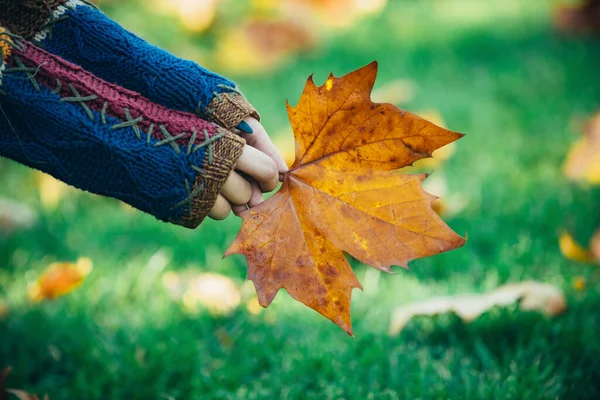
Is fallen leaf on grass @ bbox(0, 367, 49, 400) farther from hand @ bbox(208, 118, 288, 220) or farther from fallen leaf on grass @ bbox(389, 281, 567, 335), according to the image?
fallen leaf on grass @ bbox(389, 281, 567, 335)

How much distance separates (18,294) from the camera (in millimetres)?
1693

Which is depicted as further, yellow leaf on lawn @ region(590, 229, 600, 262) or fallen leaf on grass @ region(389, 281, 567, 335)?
yellow leaf on lawn @ region(590, 229, 600, 262)

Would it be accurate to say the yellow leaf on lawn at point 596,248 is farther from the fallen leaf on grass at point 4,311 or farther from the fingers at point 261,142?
the fallen leaf on grass at point 4,311

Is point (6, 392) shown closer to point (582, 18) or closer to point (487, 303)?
point (487, 303)

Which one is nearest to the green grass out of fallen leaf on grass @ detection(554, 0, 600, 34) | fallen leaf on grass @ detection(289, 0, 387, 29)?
fallen leaf on grass @ detection(554, 0, 600, 34)

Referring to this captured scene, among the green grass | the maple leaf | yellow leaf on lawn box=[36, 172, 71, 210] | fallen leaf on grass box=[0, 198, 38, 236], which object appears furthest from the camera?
yellow leaf on lawn box=[36, 172, 71, 210]

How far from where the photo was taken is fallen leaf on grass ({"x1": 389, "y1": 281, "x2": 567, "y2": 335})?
143 centimetres

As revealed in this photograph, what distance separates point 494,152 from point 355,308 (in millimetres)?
1225

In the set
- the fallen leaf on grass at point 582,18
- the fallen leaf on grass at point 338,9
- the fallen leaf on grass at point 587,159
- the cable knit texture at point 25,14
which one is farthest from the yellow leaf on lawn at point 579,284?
the fallen leaf on grass at point 338,9

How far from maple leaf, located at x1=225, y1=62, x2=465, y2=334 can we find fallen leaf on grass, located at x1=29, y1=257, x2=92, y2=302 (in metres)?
0.79

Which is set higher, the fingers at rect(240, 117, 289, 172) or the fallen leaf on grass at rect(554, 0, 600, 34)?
the fallen leaf on grass at rect(554, 0, 600, 34)

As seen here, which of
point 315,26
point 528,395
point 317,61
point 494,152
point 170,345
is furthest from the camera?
point 315,26

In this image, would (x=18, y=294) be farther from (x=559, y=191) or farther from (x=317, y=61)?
(x=317, y=61)

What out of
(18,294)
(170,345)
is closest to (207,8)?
(18,294)
